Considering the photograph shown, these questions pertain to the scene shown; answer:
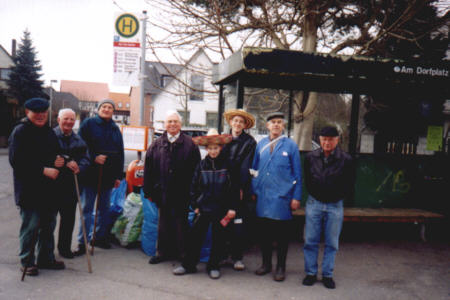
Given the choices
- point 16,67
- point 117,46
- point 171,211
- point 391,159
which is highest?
point 16,67

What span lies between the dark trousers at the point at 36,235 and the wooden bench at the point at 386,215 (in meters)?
3.19

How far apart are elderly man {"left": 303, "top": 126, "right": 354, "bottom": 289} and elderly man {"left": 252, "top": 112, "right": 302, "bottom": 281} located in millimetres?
189

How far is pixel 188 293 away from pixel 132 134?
2834mm

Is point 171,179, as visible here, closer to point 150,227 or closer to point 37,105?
point 150,227

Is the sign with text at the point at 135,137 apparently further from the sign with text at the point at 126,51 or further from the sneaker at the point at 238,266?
the sneaker at the point at 238,266

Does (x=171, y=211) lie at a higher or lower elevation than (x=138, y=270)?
higher

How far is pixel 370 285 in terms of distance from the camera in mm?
4176

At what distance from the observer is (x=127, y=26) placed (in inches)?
246

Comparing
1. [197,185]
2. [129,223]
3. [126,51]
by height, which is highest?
[126,51]

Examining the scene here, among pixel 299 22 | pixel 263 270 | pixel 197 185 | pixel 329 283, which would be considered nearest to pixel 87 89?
pixel 299 22

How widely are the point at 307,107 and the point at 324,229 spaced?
15.7ft

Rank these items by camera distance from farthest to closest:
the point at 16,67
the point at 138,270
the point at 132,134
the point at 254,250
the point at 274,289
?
the point at 16,67 → the point at 132,134 → the point at 254,250 → the point at 138,270 → the point at 274,289

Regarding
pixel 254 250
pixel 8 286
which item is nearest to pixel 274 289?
pixel 254 250

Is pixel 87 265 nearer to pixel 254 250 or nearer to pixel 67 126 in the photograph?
pixel 67 126
